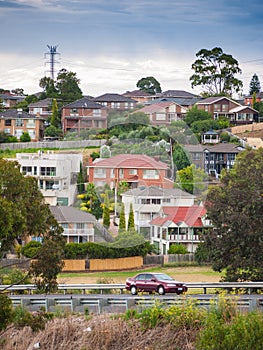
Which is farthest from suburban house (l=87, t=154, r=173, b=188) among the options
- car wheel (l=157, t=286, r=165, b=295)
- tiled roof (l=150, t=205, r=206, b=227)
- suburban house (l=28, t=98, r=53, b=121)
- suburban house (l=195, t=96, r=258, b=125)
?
suburban house (l=28, t=98, r=53, b=121)

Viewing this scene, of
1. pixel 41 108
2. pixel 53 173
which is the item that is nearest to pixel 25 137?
pixel 41 108

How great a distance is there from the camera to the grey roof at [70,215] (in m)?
50.0

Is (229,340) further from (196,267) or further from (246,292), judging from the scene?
(196,267)

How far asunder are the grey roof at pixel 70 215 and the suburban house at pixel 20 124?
35506 millimetres

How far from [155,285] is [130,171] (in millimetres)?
13443

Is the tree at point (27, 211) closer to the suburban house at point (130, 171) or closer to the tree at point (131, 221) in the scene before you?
the suburban house at point (130, 171)

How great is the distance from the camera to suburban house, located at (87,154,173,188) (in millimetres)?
40312

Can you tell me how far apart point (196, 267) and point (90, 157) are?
939cm

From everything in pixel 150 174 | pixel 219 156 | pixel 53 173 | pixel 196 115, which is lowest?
pixel 150 174

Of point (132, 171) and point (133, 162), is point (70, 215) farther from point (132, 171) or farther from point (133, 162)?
point (133, 162)

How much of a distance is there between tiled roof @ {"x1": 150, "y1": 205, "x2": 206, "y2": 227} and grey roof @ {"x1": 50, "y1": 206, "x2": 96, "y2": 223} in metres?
3.49

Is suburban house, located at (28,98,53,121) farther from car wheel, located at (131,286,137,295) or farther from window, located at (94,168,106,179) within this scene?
car wheel, located at (131,286,137,295)

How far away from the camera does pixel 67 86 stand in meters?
105

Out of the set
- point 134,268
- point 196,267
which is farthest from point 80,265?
point 196,267
